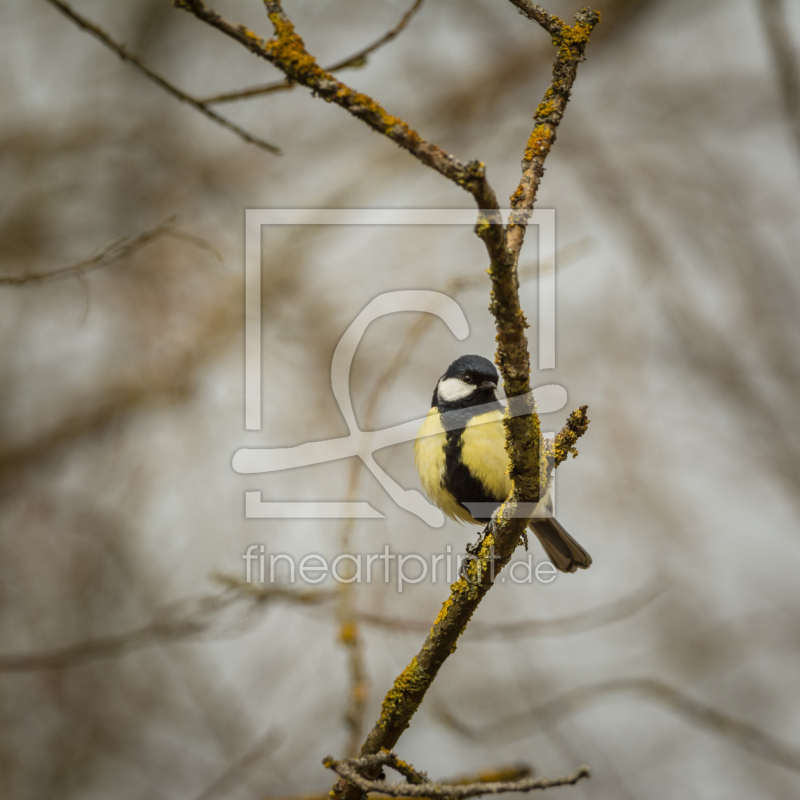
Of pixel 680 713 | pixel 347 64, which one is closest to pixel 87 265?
pixel 347 64

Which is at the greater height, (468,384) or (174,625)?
(468,384)

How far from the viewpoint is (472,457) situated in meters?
3.03

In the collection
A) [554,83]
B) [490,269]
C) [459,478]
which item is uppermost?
[554,83]

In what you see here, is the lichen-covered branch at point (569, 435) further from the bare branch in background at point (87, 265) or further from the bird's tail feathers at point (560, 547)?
the bird's tail feathers at point (560, 547)

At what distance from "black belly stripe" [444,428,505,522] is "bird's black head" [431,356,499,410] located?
0.17 m

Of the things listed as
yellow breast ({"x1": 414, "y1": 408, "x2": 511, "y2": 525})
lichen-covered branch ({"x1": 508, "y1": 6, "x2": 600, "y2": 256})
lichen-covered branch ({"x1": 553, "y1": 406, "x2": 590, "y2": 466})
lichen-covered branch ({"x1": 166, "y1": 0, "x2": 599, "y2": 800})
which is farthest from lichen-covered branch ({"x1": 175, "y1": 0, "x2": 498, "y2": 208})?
yellow breast ({"x1": 414, "y1": 408, "x2": 511, "y2": 525})

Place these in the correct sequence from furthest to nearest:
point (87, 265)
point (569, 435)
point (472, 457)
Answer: point (472, 457) → point (87, 265) → point (569, 435)

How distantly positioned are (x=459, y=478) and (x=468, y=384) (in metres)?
0.42

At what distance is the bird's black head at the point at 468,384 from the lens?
3.03m

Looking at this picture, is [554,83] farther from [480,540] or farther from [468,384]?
[468,384]

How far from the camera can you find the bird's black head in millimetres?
3033

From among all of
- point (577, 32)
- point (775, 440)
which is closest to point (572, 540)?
point (577, 32)

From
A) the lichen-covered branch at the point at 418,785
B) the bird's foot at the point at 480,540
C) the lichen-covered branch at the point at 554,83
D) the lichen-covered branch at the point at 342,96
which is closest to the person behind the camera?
the lichen-covered branch at the point at 342,96

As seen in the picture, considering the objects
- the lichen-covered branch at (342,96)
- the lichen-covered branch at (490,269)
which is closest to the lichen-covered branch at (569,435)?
the lichen-covered branch at (490,269)
